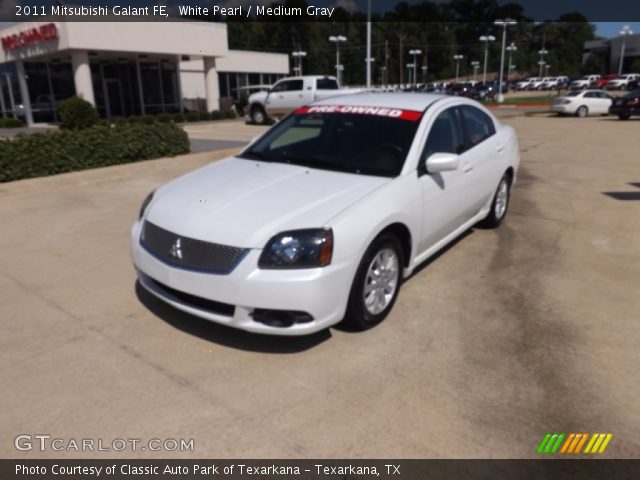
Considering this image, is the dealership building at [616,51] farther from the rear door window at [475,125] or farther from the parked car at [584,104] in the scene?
the rear door window at [475,125]

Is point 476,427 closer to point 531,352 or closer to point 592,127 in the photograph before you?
point 531,352

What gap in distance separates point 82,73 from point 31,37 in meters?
3.05

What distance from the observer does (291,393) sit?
3.01 meters

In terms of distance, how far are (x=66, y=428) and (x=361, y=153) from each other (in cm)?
286

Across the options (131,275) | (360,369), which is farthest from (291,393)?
(131,275)

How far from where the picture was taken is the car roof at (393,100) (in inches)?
179

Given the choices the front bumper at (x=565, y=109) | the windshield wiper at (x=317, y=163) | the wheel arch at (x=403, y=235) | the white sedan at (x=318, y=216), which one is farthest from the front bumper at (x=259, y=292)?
the front bumper at (x=565, y=109)

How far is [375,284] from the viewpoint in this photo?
3631 millimetres

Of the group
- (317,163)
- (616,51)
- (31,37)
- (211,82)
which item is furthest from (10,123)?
(616,51)

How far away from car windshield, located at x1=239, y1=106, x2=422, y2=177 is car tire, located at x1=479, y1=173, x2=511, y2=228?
2.05m

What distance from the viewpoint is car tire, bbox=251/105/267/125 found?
924 inches

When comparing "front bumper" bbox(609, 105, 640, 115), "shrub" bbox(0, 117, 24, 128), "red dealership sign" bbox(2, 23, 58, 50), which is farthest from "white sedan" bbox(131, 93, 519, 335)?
"shrub" bbox(0, 117, 24, 128)

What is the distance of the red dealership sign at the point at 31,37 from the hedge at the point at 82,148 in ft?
50.8

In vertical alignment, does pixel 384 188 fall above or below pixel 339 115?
below
